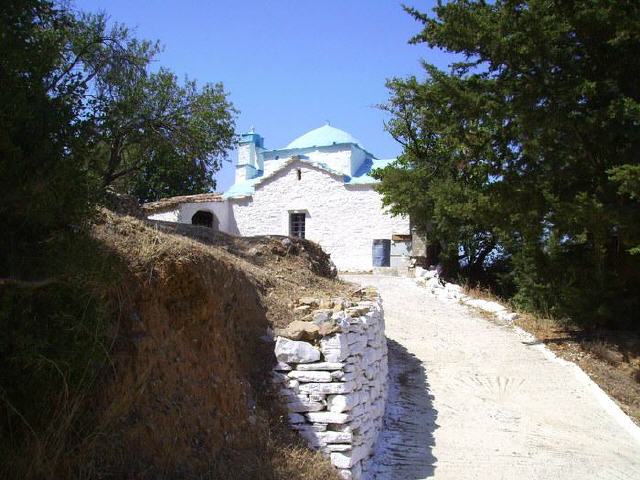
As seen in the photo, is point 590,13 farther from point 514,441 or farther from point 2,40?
point 2,40

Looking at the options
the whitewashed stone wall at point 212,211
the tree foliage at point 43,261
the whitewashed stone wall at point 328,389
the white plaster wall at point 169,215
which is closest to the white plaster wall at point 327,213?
the whitewashed stone wall at point 212,211

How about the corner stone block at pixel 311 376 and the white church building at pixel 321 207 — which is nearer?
the corner stone block at pixel 311 376

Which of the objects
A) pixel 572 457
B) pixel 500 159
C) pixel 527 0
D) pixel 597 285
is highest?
pixel 527 0

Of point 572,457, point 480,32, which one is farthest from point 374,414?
point 480,32

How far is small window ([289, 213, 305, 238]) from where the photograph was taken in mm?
26625

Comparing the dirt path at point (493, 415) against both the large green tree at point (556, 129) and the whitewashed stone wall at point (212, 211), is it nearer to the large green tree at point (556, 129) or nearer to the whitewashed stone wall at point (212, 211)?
the large green tree at point (556, 129)

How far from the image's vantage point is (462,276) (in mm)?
19859

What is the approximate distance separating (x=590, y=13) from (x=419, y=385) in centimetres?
716

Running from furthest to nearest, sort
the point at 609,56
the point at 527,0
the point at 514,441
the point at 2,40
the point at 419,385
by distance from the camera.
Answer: the point at 609,56, the point at 527,0, the point at 419,385, the point at 514,441, the point at 2,40

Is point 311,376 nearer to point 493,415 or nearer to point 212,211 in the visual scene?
point 493,415

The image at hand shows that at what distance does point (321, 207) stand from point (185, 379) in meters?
21.0

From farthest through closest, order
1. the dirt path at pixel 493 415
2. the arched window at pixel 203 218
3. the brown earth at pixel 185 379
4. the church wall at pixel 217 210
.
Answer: the arched window at pixel 203 218 < the church wall at pixel 217 210 < the dirt path at pixel 493 415 < the brown earth at pixel 185 379

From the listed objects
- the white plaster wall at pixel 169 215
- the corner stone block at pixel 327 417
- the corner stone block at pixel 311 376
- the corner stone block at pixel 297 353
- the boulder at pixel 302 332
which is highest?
the white plaster wall at pixel 169 215

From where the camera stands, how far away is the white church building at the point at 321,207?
81.7ft
